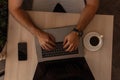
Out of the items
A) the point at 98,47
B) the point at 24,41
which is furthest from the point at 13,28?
the point at 98,47

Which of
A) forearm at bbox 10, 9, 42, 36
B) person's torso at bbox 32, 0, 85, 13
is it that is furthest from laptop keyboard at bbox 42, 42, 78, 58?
person's torso at bbox 32, 0, 85, 13

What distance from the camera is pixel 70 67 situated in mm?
1213

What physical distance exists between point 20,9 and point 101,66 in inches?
21.2

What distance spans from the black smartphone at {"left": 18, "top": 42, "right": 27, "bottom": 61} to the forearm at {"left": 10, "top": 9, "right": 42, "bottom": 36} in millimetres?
82

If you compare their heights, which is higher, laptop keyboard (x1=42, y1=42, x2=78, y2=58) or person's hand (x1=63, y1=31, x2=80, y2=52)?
person's hand (x1=63, y1=31, x2=80, y2=52)

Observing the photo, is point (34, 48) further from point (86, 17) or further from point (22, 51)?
point (86, 17)

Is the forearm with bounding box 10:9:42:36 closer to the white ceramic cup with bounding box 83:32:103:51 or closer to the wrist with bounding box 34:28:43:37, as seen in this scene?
the wrist with bounding box 34:28:43:37

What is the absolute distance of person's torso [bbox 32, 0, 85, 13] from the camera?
147 centimetres

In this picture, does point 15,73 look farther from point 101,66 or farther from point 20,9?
point 101,66

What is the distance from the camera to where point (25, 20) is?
1.25 metres

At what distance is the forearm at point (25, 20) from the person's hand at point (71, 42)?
153 millimetres

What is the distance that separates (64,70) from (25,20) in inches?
13.1

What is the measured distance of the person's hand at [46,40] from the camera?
1.21m

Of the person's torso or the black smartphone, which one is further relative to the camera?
the person's torso
